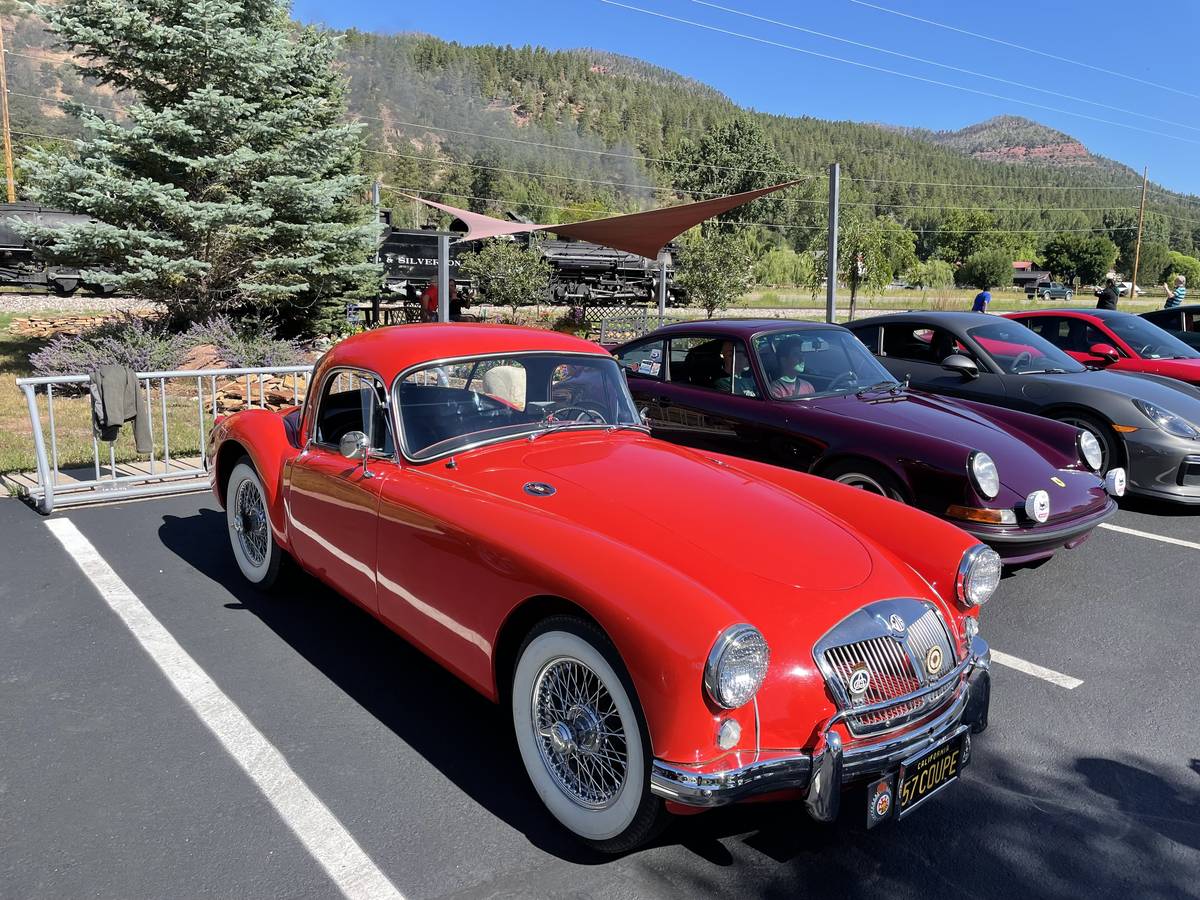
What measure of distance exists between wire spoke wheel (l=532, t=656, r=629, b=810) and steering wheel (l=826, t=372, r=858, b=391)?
3881mm

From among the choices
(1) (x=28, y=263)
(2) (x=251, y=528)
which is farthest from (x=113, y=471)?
(1) (x=28, y=263)

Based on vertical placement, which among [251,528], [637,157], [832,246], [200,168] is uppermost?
[637,157]

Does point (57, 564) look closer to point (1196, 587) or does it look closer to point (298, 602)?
point (298, 602)

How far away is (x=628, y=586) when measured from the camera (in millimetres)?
2475

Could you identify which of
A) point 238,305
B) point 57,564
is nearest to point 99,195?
point 238,305

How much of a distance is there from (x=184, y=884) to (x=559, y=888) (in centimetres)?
110

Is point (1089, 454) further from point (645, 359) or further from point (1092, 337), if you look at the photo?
point (1092, 337)

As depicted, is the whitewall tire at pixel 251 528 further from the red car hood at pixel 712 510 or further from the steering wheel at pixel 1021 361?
the steering wheel at pixel 1021 361

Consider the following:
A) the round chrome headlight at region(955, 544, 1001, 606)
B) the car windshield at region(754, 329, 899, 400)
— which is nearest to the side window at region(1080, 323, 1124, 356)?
the car windshield at region(754, 329, 899, 400)

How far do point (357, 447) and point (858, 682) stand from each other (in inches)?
89.1

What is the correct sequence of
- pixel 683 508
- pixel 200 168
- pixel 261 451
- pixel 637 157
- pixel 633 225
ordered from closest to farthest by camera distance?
pixel 683 508, pixel 261 451, pixel 200 168, pixel 633 225, pixel 637 157

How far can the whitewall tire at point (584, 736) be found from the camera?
7.98 feet

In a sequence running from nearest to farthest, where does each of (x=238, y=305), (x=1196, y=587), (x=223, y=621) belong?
1. (x=223, y=621)
2. (x=1196, y=587)
3. (x=238, y=305)

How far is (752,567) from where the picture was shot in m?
2.74
